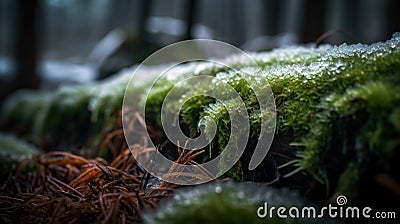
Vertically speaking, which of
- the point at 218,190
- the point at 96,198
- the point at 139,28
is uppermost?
the point at 139,28

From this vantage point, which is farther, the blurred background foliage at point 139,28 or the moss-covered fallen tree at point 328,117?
the blurred background foliage at point 139,28

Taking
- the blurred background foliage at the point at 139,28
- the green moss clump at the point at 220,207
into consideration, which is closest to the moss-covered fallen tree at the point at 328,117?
the green moss clump at the point at 220,207

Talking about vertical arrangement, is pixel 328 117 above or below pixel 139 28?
below

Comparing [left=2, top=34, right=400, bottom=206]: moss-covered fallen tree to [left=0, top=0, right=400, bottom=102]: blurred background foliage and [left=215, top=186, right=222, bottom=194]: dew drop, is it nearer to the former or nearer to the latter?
[left=215, top=186, right=222, bottom=194]: dew drop

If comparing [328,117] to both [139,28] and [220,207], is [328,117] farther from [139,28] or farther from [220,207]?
[139,28]

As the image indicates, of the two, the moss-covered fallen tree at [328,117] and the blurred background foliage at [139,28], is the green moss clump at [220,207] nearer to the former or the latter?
the moss-covered fallen tree at [328,117]

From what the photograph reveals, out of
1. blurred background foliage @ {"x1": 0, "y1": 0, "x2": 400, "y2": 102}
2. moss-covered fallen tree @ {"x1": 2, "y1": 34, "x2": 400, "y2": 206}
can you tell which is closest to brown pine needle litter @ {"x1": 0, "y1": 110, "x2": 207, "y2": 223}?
moss-covered fallen tree @ {"x1": 2, "y1": 34, "x2": 400, "y2": 206}

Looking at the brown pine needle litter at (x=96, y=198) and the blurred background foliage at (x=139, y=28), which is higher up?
the blurred background foliage at (x=139, y=28)

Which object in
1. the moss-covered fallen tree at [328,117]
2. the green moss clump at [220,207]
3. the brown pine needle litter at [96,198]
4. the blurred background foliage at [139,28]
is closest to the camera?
the green moss clump at [220,207]

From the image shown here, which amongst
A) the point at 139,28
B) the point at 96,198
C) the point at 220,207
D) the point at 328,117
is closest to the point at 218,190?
the point at 220,207

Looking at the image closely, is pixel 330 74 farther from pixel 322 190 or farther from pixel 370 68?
pixel 322 190

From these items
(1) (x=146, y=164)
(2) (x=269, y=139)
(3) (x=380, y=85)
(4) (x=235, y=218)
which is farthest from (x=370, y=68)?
(1) (x=146, y=164)
